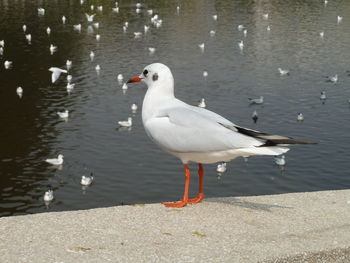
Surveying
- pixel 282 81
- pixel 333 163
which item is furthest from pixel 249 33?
pixel 333 163

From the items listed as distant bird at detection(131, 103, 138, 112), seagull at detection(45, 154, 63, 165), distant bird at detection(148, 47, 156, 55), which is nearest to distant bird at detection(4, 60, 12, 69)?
distant bird at detection(148, 47, 156, 55)

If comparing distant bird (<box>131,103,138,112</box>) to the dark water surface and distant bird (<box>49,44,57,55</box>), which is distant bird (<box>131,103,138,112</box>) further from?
distant bird (<box>49,44,57,55</box>)

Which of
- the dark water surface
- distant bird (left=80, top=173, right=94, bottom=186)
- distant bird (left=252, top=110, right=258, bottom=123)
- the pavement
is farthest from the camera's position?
distant bird (left=252, top=110, right=258, bottom=123)

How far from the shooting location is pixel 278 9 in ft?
223

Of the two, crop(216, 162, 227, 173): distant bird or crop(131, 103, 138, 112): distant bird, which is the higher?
crop(131, 103, 138, 112): distant bird

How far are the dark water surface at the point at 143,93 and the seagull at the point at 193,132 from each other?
10780mm

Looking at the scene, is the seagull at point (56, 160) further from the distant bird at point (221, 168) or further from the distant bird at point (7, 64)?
the distant bird at point (7, 64)

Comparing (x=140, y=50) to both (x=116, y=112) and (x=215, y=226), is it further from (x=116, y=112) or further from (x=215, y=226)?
(x=215, y=226)

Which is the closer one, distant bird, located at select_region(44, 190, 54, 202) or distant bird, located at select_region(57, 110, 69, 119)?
distant bird, located at select_region(44, 190, 54, 202)

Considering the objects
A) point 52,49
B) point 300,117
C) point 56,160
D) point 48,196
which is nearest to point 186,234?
point 48,196

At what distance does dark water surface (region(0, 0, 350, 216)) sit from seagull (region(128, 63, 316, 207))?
10780 mm

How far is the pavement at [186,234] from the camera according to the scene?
31.5 ft

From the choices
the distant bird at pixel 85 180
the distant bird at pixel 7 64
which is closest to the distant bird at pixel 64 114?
the distant bird at pixel 85 180

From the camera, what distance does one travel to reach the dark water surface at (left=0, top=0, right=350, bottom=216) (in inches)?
936
